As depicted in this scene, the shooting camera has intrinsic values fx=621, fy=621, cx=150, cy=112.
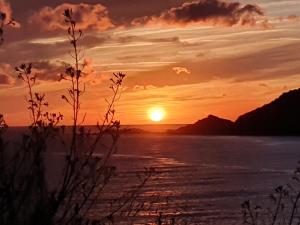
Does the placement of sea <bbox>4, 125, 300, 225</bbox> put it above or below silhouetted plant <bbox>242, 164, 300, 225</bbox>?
above

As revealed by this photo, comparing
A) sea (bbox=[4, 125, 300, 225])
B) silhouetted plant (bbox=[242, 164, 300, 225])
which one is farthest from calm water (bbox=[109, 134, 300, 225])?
silhouetted plant (bbox=[242, 164, 300, 225])

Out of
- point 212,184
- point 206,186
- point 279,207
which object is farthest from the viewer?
point 212,184

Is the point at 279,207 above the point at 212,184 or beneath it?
beneath

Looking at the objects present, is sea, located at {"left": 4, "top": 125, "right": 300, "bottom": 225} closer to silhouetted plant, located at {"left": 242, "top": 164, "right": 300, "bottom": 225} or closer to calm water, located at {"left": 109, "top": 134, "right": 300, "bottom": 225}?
calm water, located at {"left": 109, "top": 134, "right": 300, "bottom": 225}

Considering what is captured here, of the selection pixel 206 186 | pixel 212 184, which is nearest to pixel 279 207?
pixel 206 186

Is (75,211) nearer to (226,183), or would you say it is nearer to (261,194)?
(261,194)

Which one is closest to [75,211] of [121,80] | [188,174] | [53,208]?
[53,208]

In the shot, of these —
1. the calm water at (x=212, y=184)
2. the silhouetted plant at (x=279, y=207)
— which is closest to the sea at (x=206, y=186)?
the calm water at (x=212, y=184)

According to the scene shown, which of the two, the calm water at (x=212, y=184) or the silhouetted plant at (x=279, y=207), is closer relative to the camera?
the silhouetted plant at (x=279, y=207)

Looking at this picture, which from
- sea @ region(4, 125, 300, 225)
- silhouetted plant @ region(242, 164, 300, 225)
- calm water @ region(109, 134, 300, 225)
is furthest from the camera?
calm water @ region(109, 134, 300, 225)

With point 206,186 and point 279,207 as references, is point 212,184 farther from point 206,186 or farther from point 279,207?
point 279,207

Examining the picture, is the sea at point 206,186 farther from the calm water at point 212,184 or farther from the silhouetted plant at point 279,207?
the silhouetted plant at point 279,207

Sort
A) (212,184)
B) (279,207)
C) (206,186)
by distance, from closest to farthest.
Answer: (279,207) → (206,186) → (212,184)

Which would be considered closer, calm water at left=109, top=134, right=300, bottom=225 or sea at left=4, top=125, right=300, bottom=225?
sea at left=4, top=125, right=300, bottom=225
